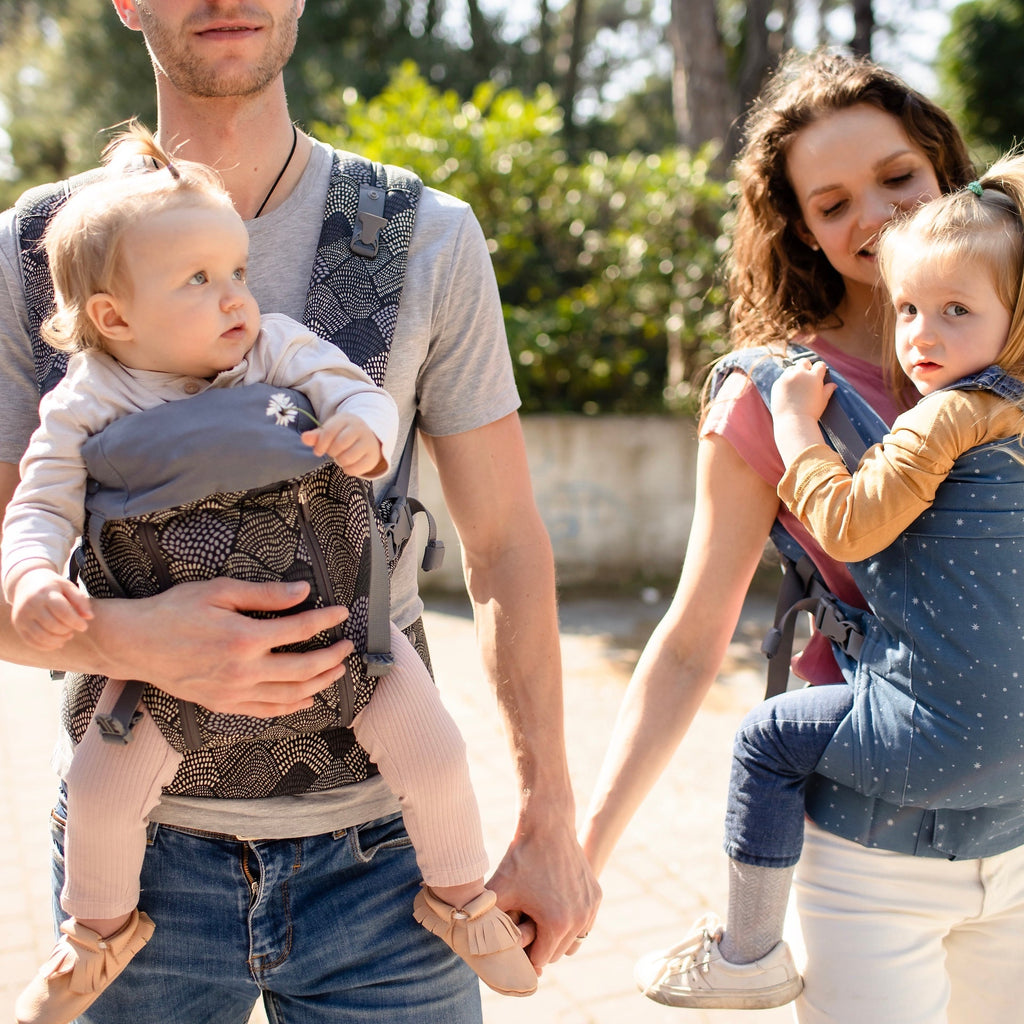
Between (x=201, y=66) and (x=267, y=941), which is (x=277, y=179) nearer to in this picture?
(x=201, y=66)

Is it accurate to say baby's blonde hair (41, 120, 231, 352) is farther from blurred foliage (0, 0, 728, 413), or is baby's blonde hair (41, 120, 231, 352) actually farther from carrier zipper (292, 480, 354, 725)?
blurred foliage (0, 0, 728, 413)

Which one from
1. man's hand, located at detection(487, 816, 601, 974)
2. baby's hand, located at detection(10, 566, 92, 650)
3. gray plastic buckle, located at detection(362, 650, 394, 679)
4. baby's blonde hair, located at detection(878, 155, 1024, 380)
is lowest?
man's hand, located at detection(487, 816, 601, 974)

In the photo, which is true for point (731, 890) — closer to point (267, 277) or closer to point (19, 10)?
point (267, 277)

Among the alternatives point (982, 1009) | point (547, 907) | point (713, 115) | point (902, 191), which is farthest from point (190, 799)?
point (713, 115)

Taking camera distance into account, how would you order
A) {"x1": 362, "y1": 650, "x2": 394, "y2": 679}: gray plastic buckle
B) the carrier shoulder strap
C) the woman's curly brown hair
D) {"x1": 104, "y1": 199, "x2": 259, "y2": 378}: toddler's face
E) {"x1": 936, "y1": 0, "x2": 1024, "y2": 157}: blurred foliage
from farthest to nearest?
{"x1": 936, "y1": 0, "x2": 1024, "y2": 157}: blurred foliage
the woman's curly brown hair
the carrier shoulder strap
{"x1": 362, "y1": 650, "x2": 394, "y2": 679}: gray plastic buckle
{"x1": 104, "y1": 199, "x2": 259, "y2": 378}: toddler's face

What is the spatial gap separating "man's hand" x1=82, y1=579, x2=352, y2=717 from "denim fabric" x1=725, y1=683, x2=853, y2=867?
84 cm

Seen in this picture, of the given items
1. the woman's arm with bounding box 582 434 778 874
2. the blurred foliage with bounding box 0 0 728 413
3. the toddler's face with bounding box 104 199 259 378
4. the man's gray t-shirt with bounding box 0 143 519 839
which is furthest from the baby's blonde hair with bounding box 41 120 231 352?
the blurred foliage with bounding box 0 0 728 413

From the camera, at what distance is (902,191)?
2.19 metres

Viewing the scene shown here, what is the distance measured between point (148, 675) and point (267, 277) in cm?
69

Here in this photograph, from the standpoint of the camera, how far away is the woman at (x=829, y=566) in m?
1.86

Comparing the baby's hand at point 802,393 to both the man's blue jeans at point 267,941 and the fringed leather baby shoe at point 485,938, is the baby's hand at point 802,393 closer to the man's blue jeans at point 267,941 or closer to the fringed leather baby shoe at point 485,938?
the fringed leather baby shoe at point 485,938

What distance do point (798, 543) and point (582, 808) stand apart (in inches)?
109

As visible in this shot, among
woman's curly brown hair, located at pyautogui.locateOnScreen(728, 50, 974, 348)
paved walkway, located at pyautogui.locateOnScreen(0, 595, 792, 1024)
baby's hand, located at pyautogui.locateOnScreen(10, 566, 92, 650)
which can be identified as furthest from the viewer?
paved walkway, located at pyautogui.locateOnScreen(0, 595, 792, 1024)

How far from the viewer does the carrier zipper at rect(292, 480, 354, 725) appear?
1583 millimetres
